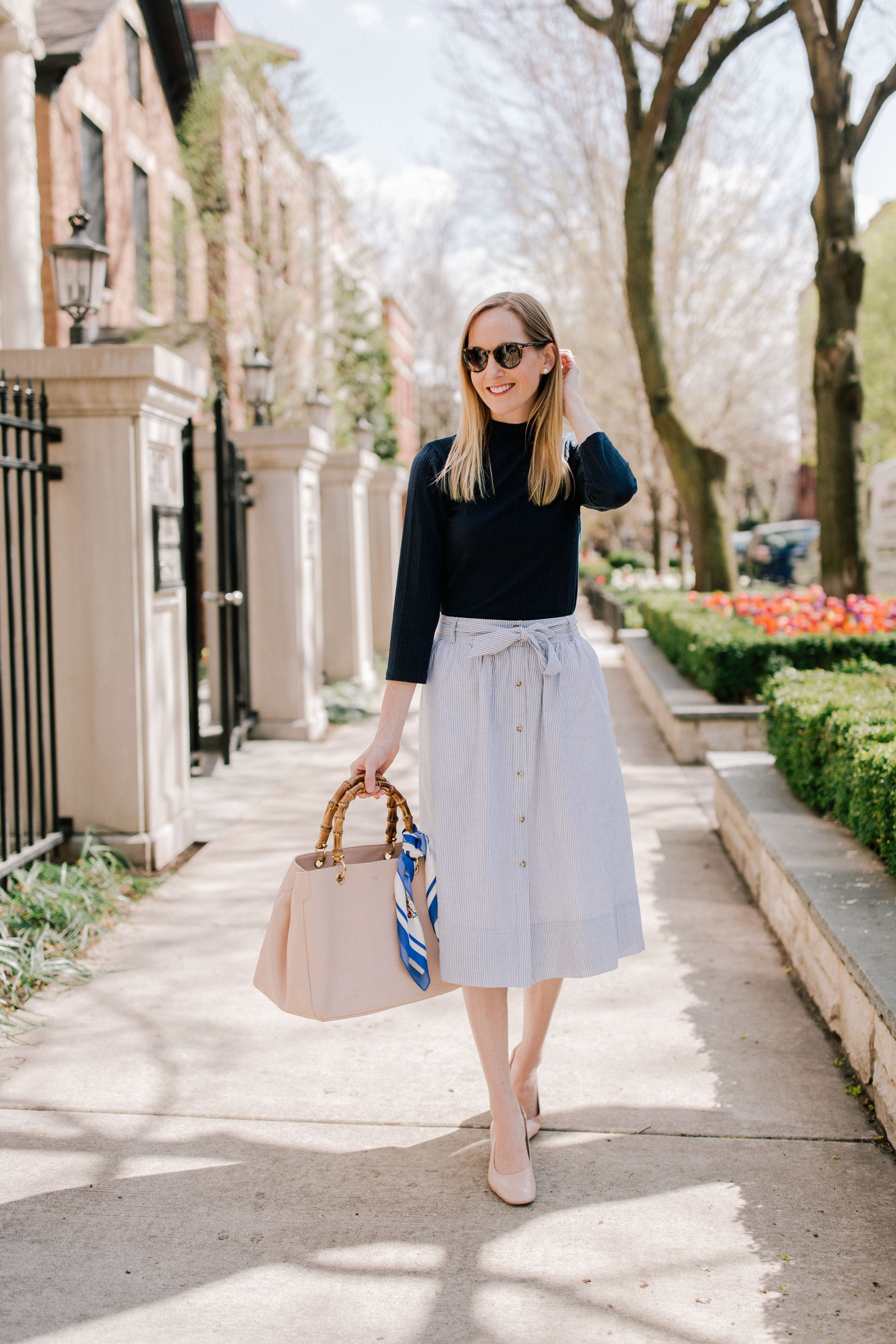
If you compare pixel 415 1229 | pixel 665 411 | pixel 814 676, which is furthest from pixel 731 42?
pixel 415 1229

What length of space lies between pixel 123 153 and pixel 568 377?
1494 centimetres

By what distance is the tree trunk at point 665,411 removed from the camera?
12312mm

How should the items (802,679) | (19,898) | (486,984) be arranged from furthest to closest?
(802,679)
(19,898)
(486,984)

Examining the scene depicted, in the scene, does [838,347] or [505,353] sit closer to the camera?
[505,353]

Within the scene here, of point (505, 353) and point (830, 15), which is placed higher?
point (830, 15)

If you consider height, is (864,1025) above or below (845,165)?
below

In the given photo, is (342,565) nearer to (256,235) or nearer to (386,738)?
(386,738)

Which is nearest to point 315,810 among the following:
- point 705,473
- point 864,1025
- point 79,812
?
point 79,812

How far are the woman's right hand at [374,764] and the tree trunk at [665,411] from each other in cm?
1047

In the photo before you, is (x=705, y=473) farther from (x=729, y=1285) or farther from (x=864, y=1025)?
(x=729, y=1285)

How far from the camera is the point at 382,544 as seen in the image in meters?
13.9

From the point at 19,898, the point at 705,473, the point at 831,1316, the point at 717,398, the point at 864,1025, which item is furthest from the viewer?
the point at 717,398

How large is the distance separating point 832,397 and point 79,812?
7956 mm

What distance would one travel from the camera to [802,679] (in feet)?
20.2
